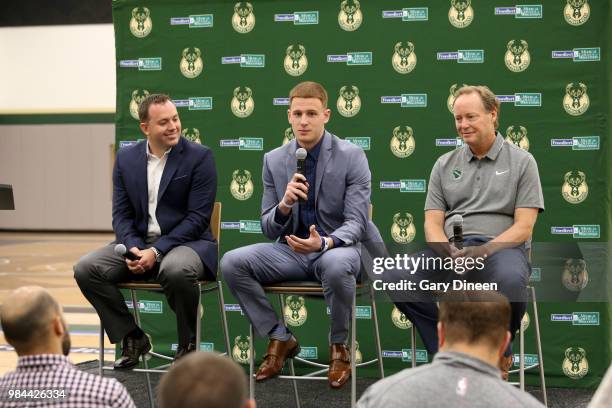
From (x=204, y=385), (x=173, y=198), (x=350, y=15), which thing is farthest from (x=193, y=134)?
(x=204, y=385)

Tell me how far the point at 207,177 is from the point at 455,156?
1183 millimetres

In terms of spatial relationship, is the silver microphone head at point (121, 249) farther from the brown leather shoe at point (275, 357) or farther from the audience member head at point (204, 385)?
the audience member head at point (204, 385)

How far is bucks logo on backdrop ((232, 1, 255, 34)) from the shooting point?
16.6 feet

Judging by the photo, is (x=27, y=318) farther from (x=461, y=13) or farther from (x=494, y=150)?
(x=461, y=13)

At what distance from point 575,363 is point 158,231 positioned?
2.32 meters

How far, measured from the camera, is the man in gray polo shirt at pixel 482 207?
366 centimetres

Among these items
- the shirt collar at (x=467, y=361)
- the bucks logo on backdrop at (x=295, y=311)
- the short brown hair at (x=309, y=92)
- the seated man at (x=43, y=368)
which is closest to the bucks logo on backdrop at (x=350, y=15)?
the short brown hair at (x=309, y=92)

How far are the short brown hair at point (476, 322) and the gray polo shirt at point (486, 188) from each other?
1900 mm

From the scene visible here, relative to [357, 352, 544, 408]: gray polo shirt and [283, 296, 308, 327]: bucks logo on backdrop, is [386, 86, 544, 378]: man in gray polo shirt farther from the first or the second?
[357, 352, 544, 408]: gray polo shirt

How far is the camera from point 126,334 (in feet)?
13.5

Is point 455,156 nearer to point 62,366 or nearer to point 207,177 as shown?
point 207,177

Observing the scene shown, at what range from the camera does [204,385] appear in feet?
5.04

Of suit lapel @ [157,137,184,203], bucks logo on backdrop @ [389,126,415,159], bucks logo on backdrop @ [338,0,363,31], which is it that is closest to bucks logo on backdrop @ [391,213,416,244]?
bucks logo on backdrop @ [389,126,415,159]

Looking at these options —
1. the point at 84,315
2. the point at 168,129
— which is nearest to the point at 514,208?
the point at 168,129
